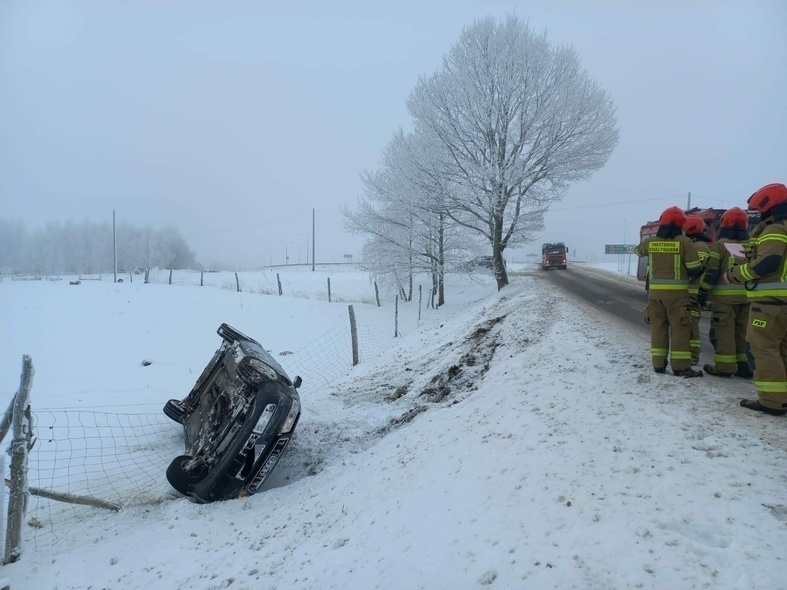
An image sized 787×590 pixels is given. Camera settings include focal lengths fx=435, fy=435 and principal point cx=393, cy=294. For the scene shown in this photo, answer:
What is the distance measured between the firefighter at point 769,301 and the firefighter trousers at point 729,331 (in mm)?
1057

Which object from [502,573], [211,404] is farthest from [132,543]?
[502,573]

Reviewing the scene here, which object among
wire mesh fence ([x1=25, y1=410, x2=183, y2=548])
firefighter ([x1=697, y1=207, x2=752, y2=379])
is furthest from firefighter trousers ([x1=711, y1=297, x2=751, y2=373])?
wire mesh fence ([x1=25, y1=410, x2=183, y2=548])

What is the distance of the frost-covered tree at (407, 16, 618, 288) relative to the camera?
16859 millimetres

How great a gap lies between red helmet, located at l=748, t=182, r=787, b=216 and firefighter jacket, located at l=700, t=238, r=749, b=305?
1081 mm

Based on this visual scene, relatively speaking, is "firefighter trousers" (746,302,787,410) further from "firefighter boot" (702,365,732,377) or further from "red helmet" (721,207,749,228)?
"red helmet" (721,207,749,228)

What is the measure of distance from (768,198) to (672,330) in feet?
4.94

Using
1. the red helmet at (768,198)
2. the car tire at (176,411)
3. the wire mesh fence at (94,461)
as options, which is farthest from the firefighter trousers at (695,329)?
the car tire at (176,411)

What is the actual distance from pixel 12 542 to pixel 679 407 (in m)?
5.64

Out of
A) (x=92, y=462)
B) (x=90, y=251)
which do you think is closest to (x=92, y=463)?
(x=92, y=462)

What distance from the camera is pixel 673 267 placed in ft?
15.3

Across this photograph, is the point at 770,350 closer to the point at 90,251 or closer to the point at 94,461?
the point at 94,461

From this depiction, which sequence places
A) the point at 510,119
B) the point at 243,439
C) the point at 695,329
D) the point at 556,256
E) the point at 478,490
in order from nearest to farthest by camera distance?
1. the point at 478,490
2. the point at 243,439
3. the point at 695,329
4. the point at 510,119
5. the point at 556,256

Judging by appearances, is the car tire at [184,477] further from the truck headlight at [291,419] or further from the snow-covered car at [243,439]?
the truck headlight at [291,419]

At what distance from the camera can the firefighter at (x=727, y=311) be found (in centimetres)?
486
